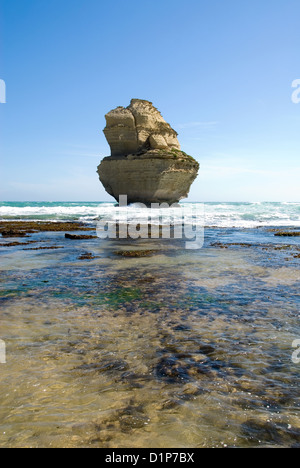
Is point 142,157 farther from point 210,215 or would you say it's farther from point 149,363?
point 149,363

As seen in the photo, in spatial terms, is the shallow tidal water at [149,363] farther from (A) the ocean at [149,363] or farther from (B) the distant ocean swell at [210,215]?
(B) the distant ocean swell at [210,215]

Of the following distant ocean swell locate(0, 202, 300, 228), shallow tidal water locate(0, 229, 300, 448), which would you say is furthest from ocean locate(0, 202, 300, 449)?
distant ocean swell locate(0, 202, 300, 228)

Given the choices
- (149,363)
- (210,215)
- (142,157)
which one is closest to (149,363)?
(149,363)

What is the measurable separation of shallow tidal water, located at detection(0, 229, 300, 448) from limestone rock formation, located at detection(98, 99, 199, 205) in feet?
134

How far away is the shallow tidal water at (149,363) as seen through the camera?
2268 mm

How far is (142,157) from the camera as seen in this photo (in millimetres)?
45781

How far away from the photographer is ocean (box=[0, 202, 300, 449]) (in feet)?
7.44

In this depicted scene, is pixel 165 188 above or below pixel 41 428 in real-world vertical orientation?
above

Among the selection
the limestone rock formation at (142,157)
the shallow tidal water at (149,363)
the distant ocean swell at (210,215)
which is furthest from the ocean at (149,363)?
the limestone rock formation at (142,157)

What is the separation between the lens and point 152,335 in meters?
4.05

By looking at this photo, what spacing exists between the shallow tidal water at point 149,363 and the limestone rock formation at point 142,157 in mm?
40870
